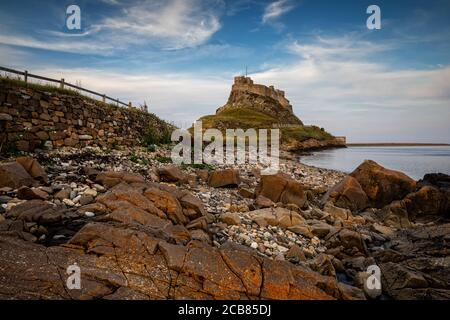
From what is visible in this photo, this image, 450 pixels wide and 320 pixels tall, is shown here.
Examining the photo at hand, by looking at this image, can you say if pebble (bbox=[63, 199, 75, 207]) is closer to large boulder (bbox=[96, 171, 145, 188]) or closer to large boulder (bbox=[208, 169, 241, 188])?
large boulder (bbox=[96, 171, 145, 188])

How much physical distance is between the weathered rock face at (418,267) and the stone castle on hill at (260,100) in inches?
4443

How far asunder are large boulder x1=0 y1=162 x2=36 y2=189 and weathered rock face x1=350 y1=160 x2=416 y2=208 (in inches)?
597

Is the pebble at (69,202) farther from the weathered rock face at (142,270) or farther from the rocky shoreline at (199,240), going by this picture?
the weathered rock face at (142,270)

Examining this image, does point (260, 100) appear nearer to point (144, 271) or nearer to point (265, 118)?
point (265, 118)

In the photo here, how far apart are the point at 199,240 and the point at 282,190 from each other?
294 inches

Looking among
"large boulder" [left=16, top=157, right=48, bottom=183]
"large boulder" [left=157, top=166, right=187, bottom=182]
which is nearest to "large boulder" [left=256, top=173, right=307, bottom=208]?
"large boulder" [left=157, top=166, right=187, bottom=182]

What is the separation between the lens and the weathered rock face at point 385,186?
1565 centimetres

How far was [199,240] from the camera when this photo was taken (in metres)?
6.85

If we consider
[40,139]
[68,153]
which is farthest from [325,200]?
[40,139]

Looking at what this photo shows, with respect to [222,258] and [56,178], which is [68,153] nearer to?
[56,178]

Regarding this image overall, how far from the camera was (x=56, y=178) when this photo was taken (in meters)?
11.0

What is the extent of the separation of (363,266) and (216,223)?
14.1 feet

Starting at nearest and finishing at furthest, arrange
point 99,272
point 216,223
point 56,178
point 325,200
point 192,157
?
point 99,272, point 216,223, point 56,178, point 325,200, point 192,157

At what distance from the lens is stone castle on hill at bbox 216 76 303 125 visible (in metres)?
125
